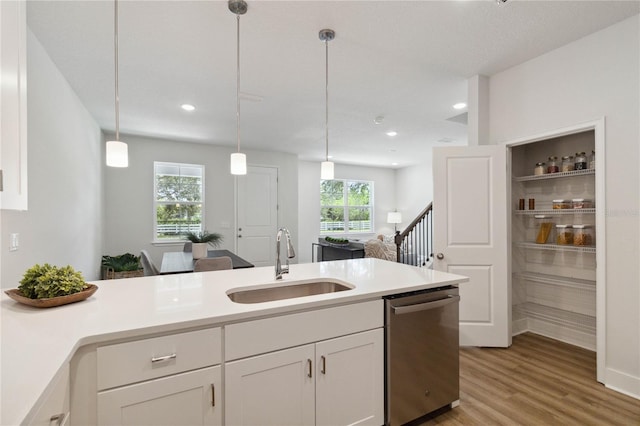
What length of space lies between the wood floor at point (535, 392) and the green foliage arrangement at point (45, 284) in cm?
217

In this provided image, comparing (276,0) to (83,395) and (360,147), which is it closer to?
(83,395)

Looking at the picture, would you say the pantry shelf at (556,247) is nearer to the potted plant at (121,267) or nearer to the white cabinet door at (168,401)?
the white cabinet door at (168,401)

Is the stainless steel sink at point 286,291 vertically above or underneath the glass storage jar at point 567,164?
underneath

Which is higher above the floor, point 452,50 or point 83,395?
point 452,50

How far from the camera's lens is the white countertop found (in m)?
0.88

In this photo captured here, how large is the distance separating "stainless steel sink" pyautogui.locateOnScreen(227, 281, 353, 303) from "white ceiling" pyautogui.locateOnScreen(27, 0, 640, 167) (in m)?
1.91

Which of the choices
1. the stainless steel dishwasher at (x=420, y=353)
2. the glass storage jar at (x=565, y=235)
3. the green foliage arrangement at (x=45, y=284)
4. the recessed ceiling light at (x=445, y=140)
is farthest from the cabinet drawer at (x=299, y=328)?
the recessed ceiling light at (x=445, y=140)

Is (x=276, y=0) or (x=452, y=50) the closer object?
(x=276, y=0)

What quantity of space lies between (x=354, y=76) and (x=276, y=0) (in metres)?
1.31

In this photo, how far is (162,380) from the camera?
124 cm

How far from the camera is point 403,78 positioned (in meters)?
3.28

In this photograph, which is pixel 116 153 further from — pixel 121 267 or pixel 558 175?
pixel 121 267

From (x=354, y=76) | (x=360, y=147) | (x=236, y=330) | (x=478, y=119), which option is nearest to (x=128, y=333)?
(x=236, y=330)

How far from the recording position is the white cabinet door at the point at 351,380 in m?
1.61
